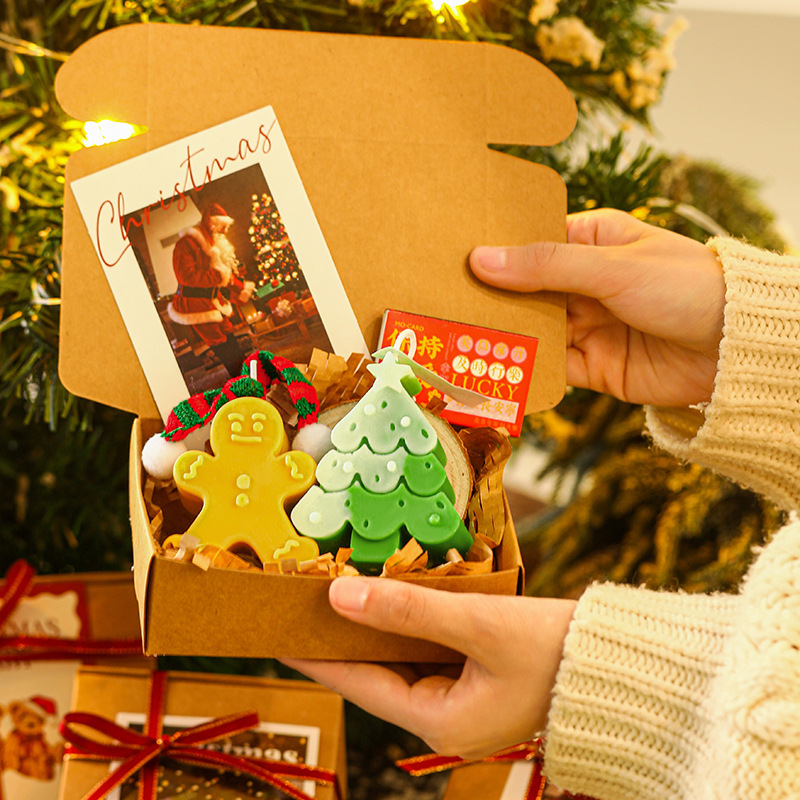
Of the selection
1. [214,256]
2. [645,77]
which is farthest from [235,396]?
[645,77]

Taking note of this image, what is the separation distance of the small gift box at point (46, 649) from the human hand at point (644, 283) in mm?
554

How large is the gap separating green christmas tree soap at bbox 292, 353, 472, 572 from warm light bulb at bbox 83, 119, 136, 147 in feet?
1.21

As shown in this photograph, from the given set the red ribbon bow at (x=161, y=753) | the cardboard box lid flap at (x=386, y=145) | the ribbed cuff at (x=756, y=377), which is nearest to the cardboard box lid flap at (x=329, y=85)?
the cardboard box lid flap at (x=386, y=145)

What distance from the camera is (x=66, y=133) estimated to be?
2.58 feet

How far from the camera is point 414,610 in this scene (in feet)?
1.81

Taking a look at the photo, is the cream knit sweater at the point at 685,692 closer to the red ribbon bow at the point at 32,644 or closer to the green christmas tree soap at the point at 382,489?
the green christmas tree soap at the point at 382,489

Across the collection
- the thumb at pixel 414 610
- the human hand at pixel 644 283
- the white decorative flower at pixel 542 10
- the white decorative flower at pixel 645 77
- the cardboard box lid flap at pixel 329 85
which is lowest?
the thumb at pixel 414 610

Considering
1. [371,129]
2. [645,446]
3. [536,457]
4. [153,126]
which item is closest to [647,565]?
[645,446]

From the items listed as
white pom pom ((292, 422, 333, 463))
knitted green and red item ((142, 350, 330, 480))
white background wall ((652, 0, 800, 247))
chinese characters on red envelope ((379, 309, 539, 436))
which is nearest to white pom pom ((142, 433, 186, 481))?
knitted green and red item ((142, 350, 330, 480))

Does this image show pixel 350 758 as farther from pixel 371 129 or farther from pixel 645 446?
pixel 371 129

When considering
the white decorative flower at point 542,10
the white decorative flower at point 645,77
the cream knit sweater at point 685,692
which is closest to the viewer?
the cream knit sweater at point 685,692

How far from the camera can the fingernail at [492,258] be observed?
30.8 inches

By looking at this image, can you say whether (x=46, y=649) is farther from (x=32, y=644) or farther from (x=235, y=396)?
(x=235, y=396)

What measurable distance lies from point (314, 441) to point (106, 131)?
38 centimetres
